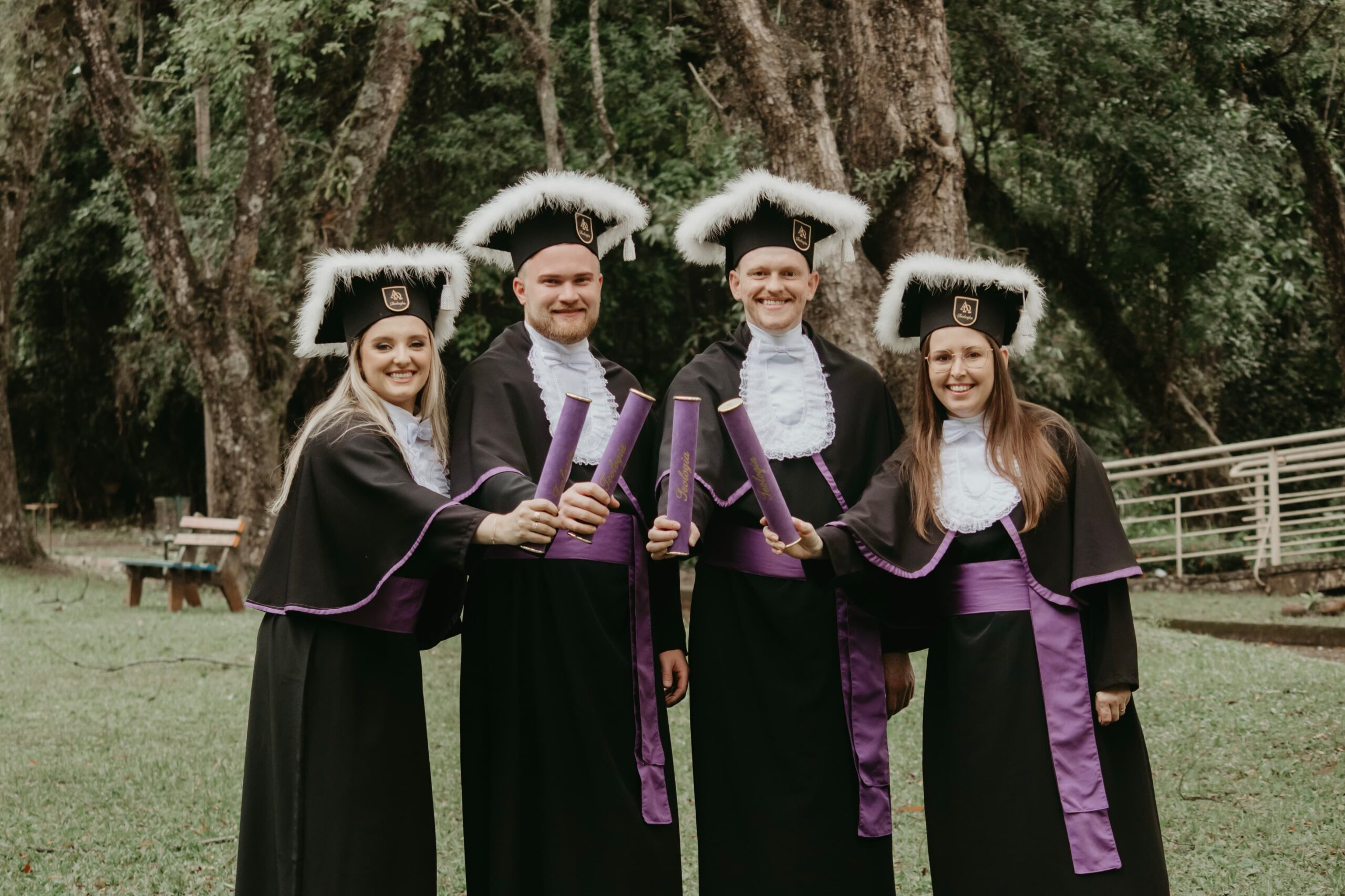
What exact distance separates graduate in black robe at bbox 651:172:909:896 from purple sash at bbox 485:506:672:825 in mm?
169

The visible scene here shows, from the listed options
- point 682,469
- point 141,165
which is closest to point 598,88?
point 141,165

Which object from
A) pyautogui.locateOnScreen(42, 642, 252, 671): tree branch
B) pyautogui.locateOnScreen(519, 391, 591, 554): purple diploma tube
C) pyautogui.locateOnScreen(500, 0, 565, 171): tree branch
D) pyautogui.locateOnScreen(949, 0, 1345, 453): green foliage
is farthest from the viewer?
pyautogui.locateOnScreen(500, 0, 565, 171): tree branch

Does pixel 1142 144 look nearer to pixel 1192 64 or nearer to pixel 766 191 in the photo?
pixel 1192 64

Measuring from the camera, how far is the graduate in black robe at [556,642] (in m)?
3.70

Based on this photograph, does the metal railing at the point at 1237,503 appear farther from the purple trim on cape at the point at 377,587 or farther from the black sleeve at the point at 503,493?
the purple trim on cape at the point at 377,587

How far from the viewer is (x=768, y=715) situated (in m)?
3.84

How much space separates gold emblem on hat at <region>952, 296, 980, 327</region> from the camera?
3.78 metres

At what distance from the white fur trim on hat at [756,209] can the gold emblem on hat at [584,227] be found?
0.94 ft

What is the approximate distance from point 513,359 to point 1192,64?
453 inches

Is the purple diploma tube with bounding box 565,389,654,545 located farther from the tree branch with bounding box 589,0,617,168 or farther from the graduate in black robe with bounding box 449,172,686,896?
the tree branch with bounding box 589,0,617,168

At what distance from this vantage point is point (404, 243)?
1565 centimetres

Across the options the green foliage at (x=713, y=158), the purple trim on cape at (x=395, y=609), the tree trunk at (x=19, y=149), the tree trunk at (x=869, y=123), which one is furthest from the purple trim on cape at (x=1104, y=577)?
the tree trunk at (x=19, y=149)

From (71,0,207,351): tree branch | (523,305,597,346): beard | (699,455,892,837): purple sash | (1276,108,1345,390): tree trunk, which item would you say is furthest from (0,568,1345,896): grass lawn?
(1276,108,1345,390): tree trunk

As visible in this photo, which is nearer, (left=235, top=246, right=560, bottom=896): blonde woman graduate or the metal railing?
(left=235, top=246, right=560, bottom=896): blonde woman graduate
